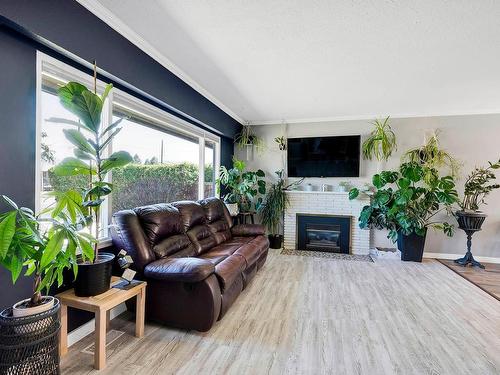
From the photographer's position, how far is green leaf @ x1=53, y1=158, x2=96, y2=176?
5.48ft

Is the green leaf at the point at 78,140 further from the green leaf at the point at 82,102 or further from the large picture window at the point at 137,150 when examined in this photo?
the large picture window at the point at 137,150

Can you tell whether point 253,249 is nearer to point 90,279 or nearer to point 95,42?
point 90,279

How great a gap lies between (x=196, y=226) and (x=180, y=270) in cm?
120

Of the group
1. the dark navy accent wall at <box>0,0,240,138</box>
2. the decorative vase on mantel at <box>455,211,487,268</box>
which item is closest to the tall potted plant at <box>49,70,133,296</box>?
the dark navy accent wall at <box>0,0,240,138</box>

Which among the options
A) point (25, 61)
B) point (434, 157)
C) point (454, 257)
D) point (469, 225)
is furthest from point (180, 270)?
point (454, 257)

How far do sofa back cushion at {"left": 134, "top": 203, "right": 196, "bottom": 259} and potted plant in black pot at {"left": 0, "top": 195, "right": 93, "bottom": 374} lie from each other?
97cm

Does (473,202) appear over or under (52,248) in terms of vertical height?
over

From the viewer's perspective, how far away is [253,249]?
3066 millimetres

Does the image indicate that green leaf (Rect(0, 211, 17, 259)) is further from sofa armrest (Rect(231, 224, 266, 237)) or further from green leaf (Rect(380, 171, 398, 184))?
green leaf (Rect(380, 171, 398, 184))

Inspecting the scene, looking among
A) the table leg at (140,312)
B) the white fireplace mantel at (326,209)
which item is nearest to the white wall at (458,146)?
the white fireplace mantel at (326,209)

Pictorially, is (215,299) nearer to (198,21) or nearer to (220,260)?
(220,260)

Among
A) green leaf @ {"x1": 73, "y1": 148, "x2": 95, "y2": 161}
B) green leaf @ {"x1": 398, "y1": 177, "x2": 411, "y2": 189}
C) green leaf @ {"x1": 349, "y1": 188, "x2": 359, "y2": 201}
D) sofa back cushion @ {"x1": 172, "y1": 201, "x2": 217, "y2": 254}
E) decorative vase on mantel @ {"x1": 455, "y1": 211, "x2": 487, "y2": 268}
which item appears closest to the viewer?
green leaf @ {"x1": 73, "y1": 148, "x2": 95, "y2": 161}

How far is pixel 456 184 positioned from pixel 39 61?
5.87 metres

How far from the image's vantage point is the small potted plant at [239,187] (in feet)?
15.1
